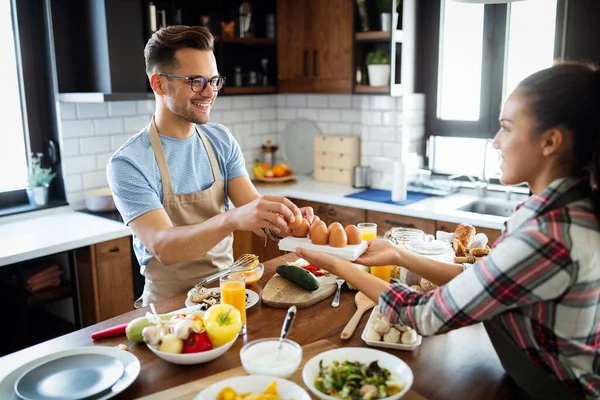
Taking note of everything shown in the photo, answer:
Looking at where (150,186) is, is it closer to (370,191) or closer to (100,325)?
(100,325)

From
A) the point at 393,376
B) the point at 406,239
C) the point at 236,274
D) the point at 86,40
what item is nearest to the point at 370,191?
the point at 406,239

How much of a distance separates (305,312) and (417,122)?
8.99 feet

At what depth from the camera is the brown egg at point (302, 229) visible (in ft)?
6.43

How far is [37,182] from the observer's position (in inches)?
138

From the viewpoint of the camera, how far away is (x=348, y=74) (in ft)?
13.4

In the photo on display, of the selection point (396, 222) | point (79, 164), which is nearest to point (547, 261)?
point (396, 222)

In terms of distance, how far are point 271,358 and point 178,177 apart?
1.11 metres

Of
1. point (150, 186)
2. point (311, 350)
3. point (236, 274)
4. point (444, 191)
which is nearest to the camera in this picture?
point (311, 350)

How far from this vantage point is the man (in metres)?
2.07

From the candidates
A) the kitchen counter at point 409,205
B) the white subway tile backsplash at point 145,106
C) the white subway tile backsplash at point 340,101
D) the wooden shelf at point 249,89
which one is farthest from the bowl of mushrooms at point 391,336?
the white subway tile backsplash at point 340,101

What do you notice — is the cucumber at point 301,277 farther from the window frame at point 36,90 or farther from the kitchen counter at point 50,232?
the window frame at point 36,90

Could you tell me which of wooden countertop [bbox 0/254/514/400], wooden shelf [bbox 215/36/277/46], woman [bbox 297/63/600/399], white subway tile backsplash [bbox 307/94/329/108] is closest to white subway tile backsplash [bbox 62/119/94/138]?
wooden shelf [bbox 215/36/277/46]

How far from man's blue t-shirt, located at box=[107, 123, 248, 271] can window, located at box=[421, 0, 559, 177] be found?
2.17m

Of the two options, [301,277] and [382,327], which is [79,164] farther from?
[382,327]
